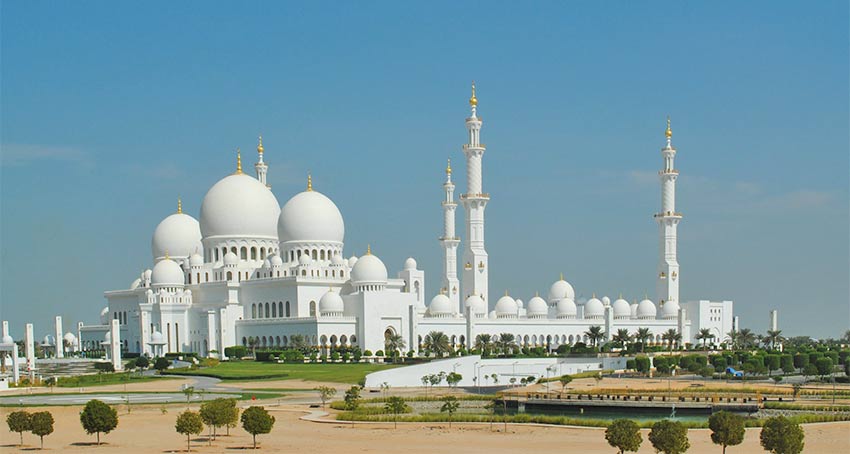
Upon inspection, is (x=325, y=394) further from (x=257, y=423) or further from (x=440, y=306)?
(x=440, y=306)

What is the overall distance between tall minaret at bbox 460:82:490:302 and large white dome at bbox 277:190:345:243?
30.1 ft

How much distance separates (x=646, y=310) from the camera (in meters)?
86.3

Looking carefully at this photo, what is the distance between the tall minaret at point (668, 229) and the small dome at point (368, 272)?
89.2 ft

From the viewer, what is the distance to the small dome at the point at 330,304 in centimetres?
6562

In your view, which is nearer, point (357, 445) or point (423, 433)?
point (357, 445)

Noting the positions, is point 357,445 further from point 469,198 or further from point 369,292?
point 469,198

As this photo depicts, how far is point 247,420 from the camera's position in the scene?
27891 mm

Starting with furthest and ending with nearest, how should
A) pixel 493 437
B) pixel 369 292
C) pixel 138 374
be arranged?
pixel 369 292 → pixel 138 374 → pixel 493 437

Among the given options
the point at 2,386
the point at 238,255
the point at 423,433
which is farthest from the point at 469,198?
the point at 423,433

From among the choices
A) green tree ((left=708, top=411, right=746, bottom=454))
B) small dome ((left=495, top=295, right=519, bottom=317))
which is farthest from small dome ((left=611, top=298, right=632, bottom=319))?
green tree ((left=708, top=411, right=746, bottom=454))

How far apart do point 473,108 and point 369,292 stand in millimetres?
17230

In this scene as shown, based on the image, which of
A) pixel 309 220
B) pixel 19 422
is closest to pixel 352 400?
pixel 19 422

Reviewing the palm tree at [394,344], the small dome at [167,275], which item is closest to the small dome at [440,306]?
the palm tree at [394,344]

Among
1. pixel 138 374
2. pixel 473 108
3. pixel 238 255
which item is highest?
pixel 473 108
